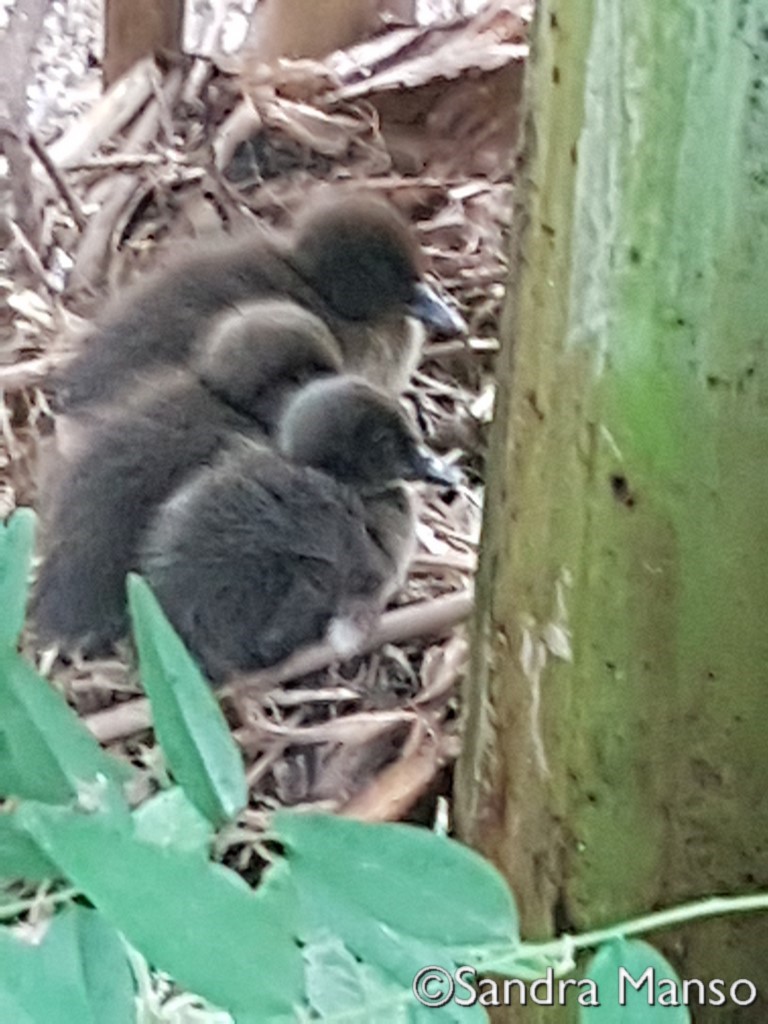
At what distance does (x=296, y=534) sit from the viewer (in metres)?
1.05

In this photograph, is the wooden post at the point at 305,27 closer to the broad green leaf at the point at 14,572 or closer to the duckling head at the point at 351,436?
the duckling head at the point at 351,436

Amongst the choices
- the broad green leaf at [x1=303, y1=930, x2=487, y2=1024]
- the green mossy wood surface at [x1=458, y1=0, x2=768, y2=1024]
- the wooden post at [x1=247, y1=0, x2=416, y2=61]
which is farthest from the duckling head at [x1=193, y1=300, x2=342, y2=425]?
the broad green leaf at [x1=303, y1=930, x2=487, y2=1024]

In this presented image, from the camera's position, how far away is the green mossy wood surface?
0.52 m

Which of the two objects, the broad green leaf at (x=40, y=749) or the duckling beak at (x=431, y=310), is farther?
→ the duckling beak at (x=431, y=310)

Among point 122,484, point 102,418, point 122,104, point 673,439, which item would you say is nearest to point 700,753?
point 673,439

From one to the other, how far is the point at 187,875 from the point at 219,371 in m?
0.83

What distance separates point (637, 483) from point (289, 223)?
3.53 feet

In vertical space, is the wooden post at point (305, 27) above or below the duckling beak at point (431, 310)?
above

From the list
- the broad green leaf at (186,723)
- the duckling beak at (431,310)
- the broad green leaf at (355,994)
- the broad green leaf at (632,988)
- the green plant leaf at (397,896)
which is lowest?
the duckling beak at (431,310)

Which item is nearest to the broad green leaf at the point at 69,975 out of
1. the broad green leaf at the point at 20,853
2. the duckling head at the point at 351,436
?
the broad green leaf at the point at 20,853

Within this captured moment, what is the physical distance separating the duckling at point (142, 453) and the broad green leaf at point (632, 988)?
0.65 m

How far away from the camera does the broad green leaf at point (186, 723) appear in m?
0.43

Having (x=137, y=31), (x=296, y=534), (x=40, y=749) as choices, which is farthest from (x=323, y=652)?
(x=137, y=31)

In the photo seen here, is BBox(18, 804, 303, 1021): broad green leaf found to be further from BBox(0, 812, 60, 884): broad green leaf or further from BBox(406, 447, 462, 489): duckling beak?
BBox(406, 447, 462, 489): duckling beak
